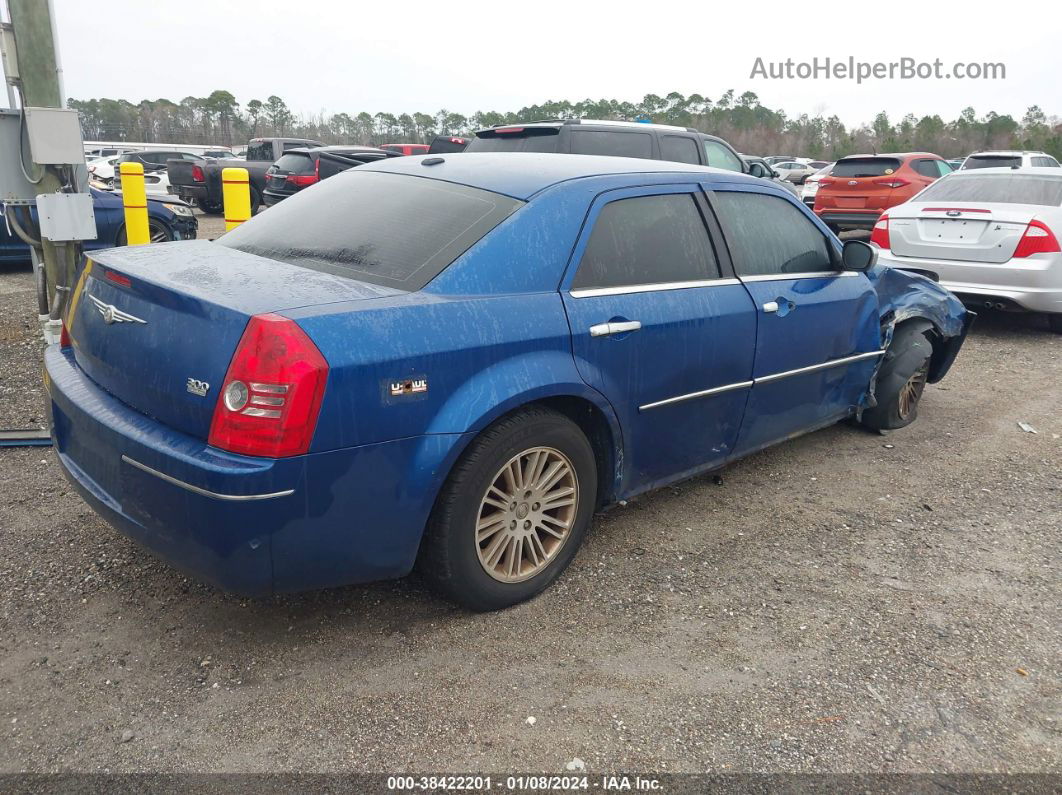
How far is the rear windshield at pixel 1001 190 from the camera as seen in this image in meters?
7.79

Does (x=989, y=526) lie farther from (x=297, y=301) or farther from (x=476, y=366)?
(x=297, y=301)

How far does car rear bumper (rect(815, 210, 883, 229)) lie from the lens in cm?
1305

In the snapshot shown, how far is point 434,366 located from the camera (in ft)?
8.73

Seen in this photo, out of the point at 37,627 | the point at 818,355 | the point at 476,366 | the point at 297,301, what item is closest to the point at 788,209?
the point at 818,355

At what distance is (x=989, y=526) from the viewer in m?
4.03

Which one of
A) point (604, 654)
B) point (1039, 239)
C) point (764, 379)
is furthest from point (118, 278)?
point (1039, 239)

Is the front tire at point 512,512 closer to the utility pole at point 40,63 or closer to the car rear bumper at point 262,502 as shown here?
the car rear bumper at point 262,502

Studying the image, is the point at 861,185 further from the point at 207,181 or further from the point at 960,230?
the point at 207,181

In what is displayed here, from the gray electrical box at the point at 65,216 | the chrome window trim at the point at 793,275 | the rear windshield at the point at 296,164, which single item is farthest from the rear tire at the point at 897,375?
the rear windshield at the point at 296,164

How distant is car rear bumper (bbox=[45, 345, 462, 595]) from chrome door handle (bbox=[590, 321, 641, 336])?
0.74 meters

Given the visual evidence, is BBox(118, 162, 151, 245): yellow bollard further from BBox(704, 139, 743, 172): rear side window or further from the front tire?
the front tire

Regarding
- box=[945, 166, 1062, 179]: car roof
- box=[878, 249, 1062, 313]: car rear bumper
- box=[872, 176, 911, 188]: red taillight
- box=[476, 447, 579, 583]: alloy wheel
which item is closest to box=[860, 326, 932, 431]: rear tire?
box=[878, 249, 1062, 313]: car rear bumper

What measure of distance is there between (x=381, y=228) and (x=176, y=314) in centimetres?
88

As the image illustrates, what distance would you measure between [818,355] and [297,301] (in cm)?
277
